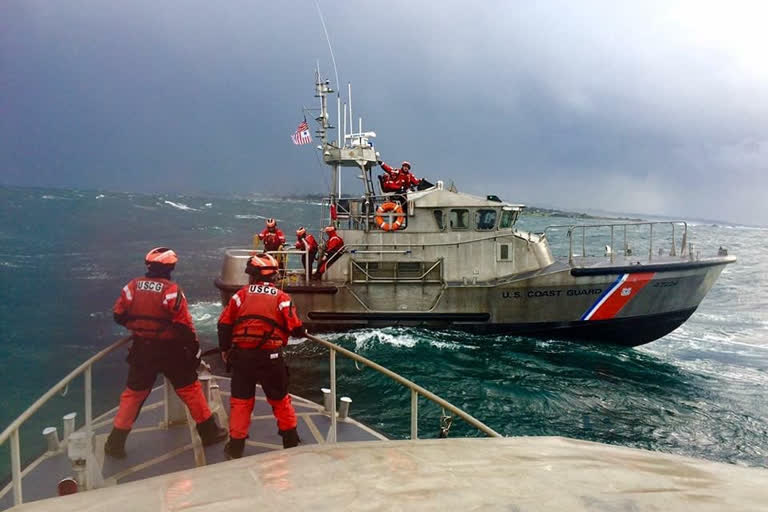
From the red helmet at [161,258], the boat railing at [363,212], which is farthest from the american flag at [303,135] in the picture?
the red helmet at [161,258]

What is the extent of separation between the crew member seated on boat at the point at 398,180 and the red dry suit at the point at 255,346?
8482 mm

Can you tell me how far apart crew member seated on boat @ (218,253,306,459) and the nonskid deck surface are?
50 centimetres

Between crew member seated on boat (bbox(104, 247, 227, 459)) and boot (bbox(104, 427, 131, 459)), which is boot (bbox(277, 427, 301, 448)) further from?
boot (bbox(104, 427, 131, 459))

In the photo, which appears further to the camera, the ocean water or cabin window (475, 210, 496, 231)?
cabin window (475, 210, 496, 231)

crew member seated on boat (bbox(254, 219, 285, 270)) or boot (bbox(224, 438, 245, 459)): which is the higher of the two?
crew member seated on boat (bbox(254, 219, 285, 270))

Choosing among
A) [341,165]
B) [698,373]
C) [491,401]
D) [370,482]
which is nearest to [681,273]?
[698,373]

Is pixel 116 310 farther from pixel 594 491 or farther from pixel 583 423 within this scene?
pixel 583 423

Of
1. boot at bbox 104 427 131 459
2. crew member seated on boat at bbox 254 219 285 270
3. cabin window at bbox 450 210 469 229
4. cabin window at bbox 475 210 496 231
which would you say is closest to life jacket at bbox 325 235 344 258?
crew member seated on boat at bbox 254 219 285 270

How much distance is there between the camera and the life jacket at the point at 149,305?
3.63m

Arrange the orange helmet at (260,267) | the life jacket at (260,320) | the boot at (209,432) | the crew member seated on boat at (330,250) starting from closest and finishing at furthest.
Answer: the life jacket at (260,320), the orange helmet at (260,267), the boot at (209,432), the crew member seated on boat at (330,250)

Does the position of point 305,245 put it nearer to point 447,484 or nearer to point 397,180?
point 397,180

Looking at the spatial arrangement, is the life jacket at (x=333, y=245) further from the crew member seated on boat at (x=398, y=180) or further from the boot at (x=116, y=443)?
the boot at (x=116, y=443)

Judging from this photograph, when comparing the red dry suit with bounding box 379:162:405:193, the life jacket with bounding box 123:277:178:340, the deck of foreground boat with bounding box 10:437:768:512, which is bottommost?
the deck of foreground boat with bounding box 10:437:768:512

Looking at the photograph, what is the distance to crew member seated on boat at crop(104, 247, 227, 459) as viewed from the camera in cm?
364
